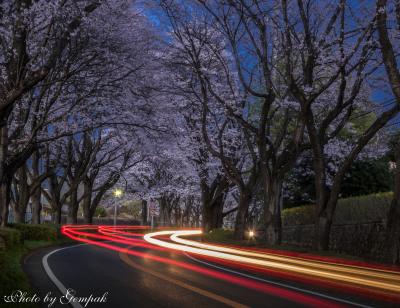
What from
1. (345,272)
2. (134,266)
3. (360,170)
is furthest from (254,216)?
(345,272)

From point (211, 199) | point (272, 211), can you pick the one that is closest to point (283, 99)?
point (272, 211)

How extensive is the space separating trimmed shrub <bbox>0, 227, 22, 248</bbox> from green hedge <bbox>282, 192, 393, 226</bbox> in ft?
49.1

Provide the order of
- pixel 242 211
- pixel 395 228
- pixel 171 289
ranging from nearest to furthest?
pixel 171 289, pixel 395 228, pixel 242 211

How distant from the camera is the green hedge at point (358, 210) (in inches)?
1043

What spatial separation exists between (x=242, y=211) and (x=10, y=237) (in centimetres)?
1502

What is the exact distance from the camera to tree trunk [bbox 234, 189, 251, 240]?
30.7 m

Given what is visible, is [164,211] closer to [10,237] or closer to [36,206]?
[36,206]

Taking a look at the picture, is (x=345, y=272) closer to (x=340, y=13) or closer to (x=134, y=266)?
(x=134, y=266)

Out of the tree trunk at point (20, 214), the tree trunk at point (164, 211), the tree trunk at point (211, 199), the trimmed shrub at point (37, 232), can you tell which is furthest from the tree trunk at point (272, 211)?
the tree trunk at point (164, 211)

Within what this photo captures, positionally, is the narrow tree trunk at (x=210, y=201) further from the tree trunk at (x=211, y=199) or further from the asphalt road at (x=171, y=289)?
the asphalt road at (x=171, y=289)

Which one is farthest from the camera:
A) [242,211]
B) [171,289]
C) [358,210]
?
[242,211]

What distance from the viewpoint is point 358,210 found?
29.4m

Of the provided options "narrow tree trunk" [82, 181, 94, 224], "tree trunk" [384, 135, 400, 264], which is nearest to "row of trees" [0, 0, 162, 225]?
"narrow tree trunk" [82, 181, 94, 224]

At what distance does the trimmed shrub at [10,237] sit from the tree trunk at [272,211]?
10860mm
